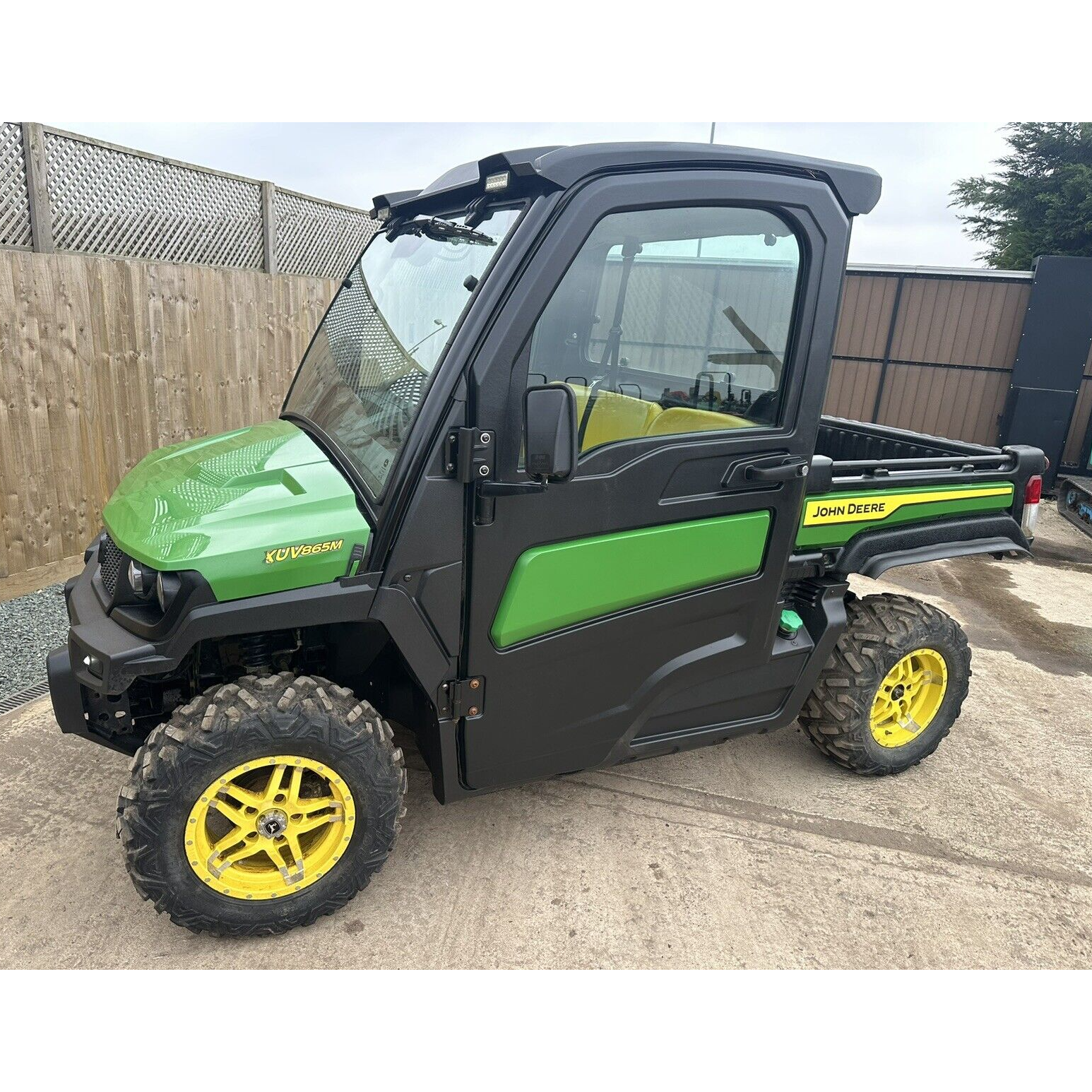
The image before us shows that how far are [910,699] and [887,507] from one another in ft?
3.23

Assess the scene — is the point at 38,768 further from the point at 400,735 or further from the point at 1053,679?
the point at 1053,679

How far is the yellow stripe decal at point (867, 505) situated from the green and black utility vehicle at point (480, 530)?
0.02 metres

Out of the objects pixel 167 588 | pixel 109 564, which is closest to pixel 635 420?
pixel 167 588

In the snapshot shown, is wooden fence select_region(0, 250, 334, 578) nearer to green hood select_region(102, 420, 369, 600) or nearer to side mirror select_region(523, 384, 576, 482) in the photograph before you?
green hood select_region(102, 420, 369, 600)

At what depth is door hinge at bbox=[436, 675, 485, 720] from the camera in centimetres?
256

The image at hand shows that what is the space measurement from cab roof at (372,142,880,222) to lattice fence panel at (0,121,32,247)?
375 centimetres

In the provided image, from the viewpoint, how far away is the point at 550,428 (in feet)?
7.14

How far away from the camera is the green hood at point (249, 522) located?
7.47 ft

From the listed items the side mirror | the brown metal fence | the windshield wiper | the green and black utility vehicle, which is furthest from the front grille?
the brown metal fence

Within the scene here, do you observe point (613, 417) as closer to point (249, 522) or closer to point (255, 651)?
point (249, 522)

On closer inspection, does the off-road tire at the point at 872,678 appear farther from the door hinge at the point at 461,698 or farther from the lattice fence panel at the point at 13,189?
the lattice fence panel at the point at 13,189

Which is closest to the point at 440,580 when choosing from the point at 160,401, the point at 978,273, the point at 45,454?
the point at 45,454

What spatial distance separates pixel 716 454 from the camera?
8.89 ft

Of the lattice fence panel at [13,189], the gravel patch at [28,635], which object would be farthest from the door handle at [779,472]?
the lattice fence panel at [13,189]
